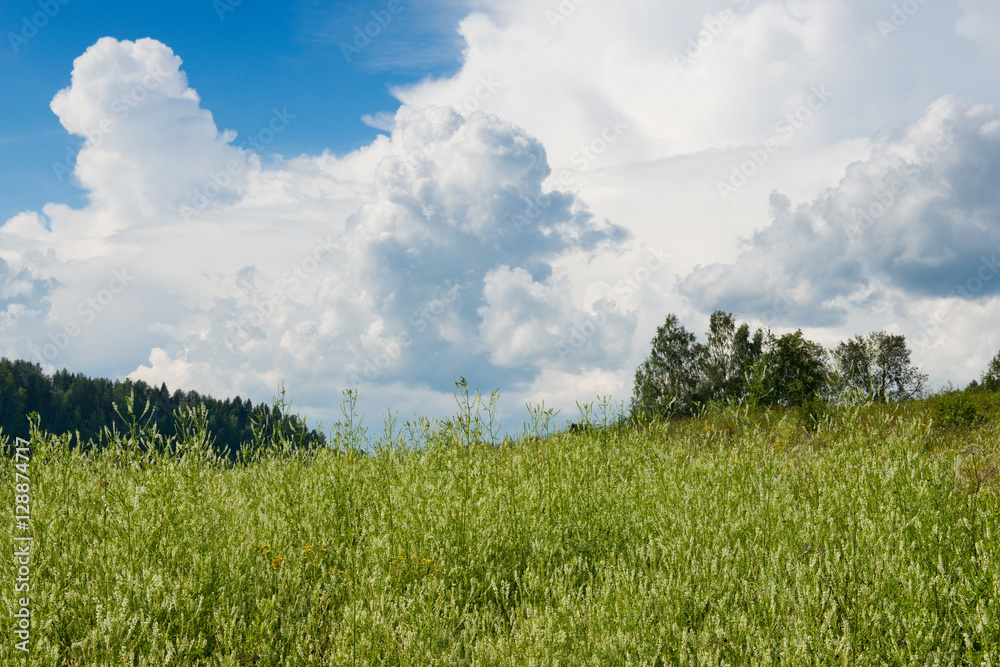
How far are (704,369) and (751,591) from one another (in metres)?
26.3

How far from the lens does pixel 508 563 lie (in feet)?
13.5

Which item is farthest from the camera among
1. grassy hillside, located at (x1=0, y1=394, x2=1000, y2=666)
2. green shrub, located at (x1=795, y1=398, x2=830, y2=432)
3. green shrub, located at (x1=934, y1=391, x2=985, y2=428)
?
green shrub, located at (x1=795, y1=398, x2=830, y2=432)

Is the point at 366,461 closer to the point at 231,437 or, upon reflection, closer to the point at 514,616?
the point at 514,616

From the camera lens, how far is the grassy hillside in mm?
2969

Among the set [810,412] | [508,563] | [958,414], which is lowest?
[508,563]

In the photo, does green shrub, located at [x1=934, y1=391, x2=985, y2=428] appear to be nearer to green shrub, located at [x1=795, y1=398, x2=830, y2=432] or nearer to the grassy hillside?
green shrub, located at [x1=795, y1=398, x2=830, y2=432]

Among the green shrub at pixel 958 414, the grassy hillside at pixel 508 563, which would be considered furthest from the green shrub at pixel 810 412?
→ the grassy hillside at pixel 508 563

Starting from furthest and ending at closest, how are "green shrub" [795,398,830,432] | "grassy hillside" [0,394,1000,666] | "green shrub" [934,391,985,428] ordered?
"green shrub" [795,398,830,432], "green shrub" [934,391,985,428], "grassy hillside" [0,394,1000,666]

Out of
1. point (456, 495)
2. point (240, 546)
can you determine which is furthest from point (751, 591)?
point (240, 546)

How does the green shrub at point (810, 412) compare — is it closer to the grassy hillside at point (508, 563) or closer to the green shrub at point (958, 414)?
the green shrub at point (958, 414)

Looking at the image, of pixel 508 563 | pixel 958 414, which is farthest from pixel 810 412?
pixel 508 563

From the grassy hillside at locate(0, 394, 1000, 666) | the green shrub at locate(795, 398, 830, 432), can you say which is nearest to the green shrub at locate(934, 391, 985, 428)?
the green shrub at locate(795, 398, 830, 432)

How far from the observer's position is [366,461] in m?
6.54

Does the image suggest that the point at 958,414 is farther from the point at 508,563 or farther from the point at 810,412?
the point at 508,563
